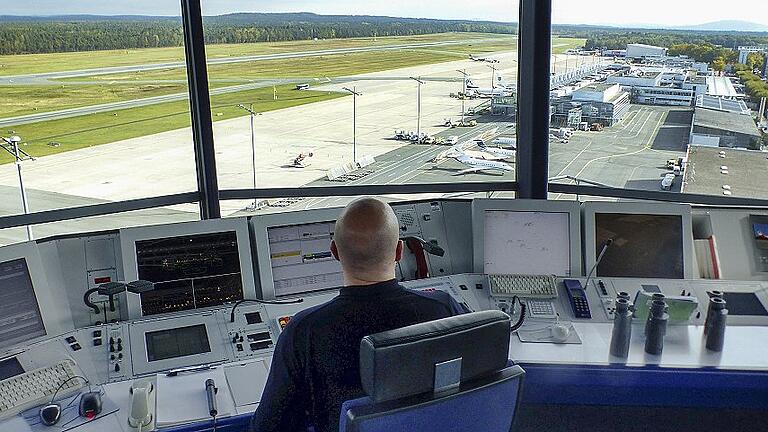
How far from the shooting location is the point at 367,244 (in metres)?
1.49

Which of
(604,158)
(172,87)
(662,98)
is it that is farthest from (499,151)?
(172,87)

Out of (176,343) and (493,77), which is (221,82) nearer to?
(176,343)

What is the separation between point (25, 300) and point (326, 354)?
1258 millimetres

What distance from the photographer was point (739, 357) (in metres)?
2.05

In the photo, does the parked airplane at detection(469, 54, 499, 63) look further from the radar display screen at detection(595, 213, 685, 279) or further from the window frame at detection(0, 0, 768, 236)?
the radar display screen at detection(595, 213, 685, 279)

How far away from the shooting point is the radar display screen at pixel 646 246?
2.50 m

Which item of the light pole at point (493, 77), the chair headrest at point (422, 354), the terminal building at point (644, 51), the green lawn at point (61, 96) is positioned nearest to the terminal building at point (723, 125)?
the terminal building at point (644, 51)

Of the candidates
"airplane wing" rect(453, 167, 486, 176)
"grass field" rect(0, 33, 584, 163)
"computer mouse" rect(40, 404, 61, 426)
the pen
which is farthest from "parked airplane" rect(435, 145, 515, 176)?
"computer mouse" rect(40, 404, 61, 426)

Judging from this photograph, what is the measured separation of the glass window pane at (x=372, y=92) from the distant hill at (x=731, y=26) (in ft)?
2.46

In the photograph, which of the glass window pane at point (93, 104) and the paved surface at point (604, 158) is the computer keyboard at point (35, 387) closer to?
the glass window pane at point (93, 104)

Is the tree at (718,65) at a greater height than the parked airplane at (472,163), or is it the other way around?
the tree at (718,65)

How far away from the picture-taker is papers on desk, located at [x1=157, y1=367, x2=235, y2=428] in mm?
1666

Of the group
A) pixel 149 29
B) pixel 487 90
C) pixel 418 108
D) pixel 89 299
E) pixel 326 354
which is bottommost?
pixel 89 299

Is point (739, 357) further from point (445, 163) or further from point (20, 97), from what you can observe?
point (20, 97)
